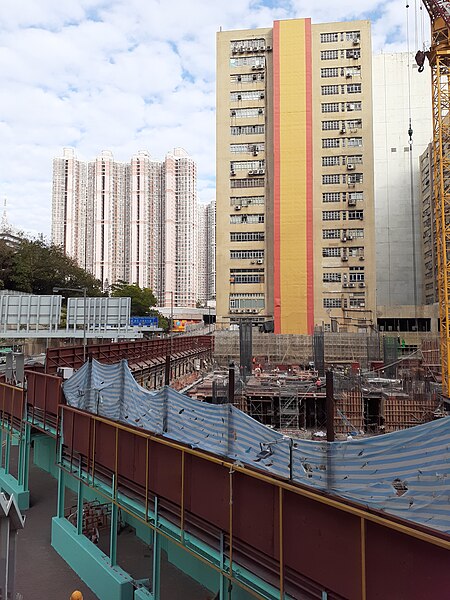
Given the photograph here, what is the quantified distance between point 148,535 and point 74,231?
5115 inches

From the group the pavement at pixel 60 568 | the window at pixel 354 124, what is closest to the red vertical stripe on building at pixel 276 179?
the window at pixel 354 124

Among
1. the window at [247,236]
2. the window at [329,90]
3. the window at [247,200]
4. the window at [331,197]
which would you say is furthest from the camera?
the window at [247,200]

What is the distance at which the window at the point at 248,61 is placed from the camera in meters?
65.6

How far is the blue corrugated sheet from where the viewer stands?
4.80 metres

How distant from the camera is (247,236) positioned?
2559 inches

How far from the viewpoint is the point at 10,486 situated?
49.7 feet

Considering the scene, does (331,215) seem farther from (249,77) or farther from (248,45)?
(248,45)

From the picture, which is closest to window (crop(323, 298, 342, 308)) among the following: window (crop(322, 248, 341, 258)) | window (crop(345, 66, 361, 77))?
window (crop(322, 248, 341, 258))

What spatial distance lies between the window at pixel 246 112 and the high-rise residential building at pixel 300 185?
0.14 meters

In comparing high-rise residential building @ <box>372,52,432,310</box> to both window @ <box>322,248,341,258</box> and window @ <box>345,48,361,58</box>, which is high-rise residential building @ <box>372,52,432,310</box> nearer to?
window @ <box>345,48,361,58</box>

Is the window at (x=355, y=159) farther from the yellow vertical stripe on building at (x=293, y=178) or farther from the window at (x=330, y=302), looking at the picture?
the window at (x=330, y=302)

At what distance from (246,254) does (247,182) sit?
1003cm

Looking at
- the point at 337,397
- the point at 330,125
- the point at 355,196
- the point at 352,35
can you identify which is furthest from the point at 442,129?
the point at 352,35

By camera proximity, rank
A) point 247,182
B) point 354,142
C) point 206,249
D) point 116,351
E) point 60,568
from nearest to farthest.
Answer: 1. point 60,568
2. point 116,351
3. point 354,142
4. point 247,182
5. point 206,249
